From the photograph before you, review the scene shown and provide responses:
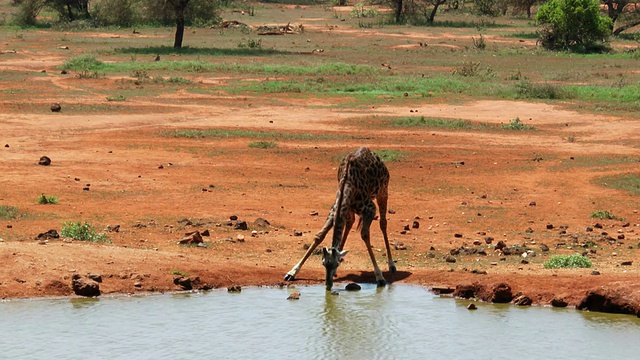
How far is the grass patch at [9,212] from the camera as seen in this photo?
16.6 meters

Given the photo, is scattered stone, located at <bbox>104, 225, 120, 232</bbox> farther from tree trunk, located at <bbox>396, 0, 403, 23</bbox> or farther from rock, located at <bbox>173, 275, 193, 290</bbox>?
tree trunk, located at <bbox>396, 0, 403, 23</bbox>

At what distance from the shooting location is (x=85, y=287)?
39.3ft

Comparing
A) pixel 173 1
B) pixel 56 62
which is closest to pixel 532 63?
pixel 173 1

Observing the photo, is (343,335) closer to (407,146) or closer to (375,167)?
(375,167)

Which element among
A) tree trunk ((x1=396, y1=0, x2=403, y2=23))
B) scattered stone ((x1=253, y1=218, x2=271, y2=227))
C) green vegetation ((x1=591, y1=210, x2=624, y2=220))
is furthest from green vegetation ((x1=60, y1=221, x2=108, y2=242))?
tree trunk ((x1=396, y1=0, x2=403, y2=23))

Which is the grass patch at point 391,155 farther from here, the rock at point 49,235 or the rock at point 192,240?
the rock at point 49,235

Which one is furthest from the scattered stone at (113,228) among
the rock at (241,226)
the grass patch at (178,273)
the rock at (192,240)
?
the grass patch at (178,273)

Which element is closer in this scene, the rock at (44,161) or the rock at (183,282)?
the rock at (183,282)

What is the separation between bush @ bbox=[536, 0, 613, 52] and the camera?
52375mm

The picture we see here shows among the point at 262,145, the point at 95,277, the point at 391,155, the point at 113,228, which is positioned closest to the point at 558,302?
the point at 95,277

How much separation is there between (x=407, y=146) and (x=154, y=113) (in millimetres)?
8669

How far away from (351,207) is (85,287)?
3173 millimetres

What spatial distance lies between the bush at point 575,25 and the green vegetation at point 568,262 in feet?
131

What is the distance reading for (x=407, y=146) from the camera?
2550cm
